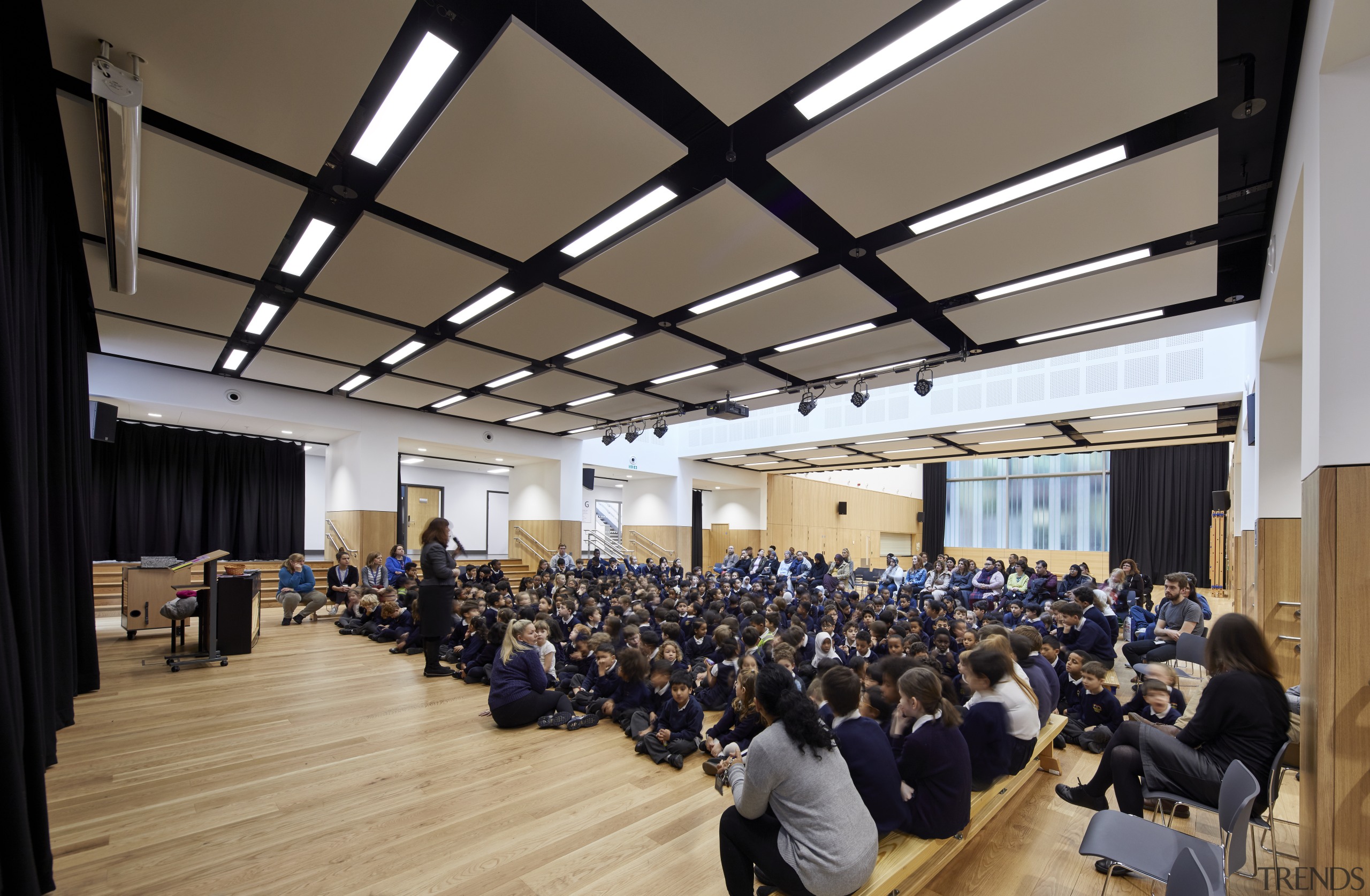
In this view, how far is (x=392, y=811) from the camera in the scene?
3.32 m

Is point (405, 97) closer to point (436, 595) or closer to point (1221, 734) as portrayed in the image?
point (436, 595)

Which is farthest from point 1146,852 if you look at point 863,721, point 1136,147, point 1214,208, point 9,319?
point 9,319

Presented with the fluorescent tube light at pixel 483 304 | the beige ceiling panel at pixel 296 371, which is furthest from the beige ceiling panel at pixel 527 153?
the beige ceiling panel at pixel 296 371

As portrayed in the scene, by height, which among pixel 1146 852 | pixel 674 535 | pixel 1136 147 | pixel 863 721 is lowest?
pixel 674 535

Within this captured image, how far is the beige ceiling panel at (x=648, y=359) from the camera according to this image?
6.88m

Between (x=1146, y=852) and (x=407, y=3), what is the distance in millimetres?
4494

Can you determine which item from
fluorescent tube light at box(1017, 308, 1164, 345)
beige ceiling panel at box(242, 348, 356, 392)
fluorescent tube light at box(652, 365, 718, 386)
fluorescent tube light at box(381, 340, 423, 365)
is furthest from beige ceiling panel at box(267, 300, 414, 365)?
fluorescent tube light at box(1017, 308, 1164, 345)

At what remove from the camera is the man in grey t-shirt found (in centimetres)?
684

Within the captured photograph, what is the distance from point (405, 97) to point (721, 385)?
19.9 feet

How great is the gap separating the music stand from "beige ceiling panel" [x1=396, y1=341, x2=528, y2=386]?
3.20 metres

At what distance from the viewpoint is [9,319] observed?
257cm

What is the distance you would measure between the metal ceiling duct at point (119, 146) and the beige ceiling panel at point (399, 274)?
49.1 inches

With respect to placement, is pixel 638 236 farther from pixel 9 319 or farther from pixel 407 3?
pixel 9 319

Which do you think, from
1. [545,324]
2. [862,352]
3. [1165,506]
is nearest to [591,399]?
[545,324]
